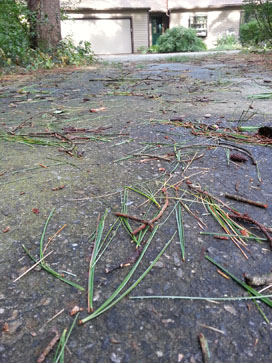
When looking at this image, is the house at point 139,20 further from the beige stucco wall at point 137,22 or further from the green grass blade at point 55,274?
the green grass blade at point 55,274

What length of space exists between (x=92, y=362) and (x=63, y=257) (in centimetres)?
30

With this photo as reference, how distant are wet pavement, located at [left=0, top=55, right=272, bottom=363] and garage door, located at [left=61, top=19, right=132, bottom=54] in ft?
55.6

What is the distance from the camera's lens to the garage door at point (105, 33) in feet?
54.4

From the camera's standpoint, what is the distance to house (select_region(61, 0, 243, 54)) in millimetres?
16469

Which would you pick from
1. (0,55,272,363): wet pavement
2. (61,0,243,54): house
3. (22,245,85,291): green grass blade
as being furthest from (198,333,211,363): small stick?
(61,0,243,54): house

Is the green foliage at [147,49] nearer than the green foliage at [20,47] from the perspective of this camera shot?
No

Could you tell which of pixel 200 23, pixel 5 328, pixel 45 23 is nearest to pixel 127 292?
pixel 5 328

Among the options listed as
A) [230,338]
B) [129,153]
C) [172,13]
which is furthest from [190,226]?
[172,13]

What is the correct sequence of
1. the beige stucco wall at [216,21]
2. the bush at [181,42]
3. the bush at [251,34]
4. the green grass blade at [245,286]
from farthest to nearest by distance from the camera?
the beige stucco wall at [216,21]
the bush at [181,42]
the bush at [251,34]
the green grass blade at [245,286]

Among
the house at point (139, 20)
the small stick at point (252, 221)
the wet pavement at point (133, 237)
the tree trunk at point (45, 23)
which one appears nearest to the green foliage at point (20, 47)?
the tree trunk at point (45, 23)

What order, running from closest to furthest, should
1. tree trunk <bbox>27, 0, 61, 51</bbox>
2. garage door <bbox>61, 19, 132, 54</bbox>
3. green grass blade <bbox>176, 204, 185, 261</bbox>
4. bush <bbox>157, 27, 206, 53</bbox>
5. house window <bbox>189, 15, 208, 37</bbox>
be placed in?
1. green grass blade <bbox>176, 204, 185, 261</bbox>
2. tree trunk <bbox>27, 0, 61, 51</bbox>
3. bush <bbox>157, 27, 206, 53</bbox>
4. garage door <bbox>61, 19, 132, 54</bbox>
5. house window <bbox>189, 15, 208, 37</bbox>

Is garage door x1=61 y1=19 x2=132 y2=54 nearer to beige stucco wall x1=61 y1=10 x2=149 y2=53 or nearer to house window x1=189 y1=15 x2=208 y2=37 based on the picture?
beige stucco wall x1=61 y1=10 x2=149 y2=53

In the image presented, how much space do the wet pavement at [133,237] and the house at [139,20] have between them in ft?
55.1

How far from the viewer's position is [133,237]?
858 mm
